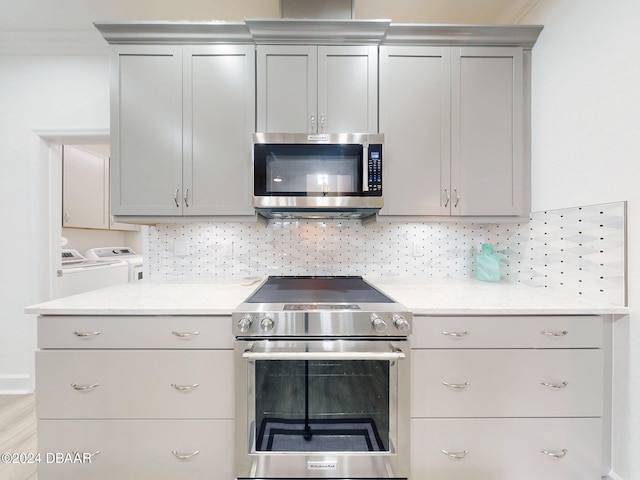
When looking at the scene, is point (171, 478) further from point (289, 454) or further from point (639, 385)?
point (639, 385)

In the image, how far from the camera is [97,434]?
4.06ft

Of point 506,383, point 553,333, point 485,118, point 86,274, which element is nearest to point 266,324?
point 506,383

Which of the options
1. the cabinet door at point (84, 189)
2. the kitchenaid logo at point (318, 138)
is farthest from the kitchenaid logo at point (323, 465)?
the cabinet door at point (84, 189)

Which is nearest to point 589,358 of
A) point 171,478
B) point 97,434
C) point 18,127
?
point 171,478

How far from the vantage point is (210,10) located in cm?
185

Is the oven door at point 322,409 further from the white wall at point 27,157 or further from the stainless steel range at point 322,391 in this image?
the white wall at point 27,157

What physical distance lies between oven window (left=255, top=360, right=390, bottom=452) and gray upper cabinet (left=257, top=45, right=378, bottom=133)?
129 centimetres

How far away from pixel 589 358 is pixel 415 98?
158 centimetres

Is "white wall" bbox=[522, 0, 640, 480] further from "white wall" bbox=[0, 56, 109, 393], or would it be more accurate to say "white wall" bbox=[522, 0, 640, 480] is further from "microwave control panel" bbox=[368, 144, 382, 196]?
"white wall" bbox=[0, 56, 109, 393]

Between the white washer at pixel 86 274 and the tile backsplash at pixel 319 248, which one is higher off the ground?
the tile backsplash at pixel 319 248

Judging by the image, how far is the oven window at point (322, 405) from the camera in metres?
1.25

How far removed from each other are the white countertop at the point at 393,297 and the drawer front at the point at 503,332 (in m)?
0.04

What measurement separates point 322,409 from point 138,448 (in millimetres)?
839

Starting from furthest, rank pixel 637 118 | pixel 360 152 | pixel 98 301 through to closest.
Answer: pixel 360 152 → pixel 98 301 → pixel 637 118
